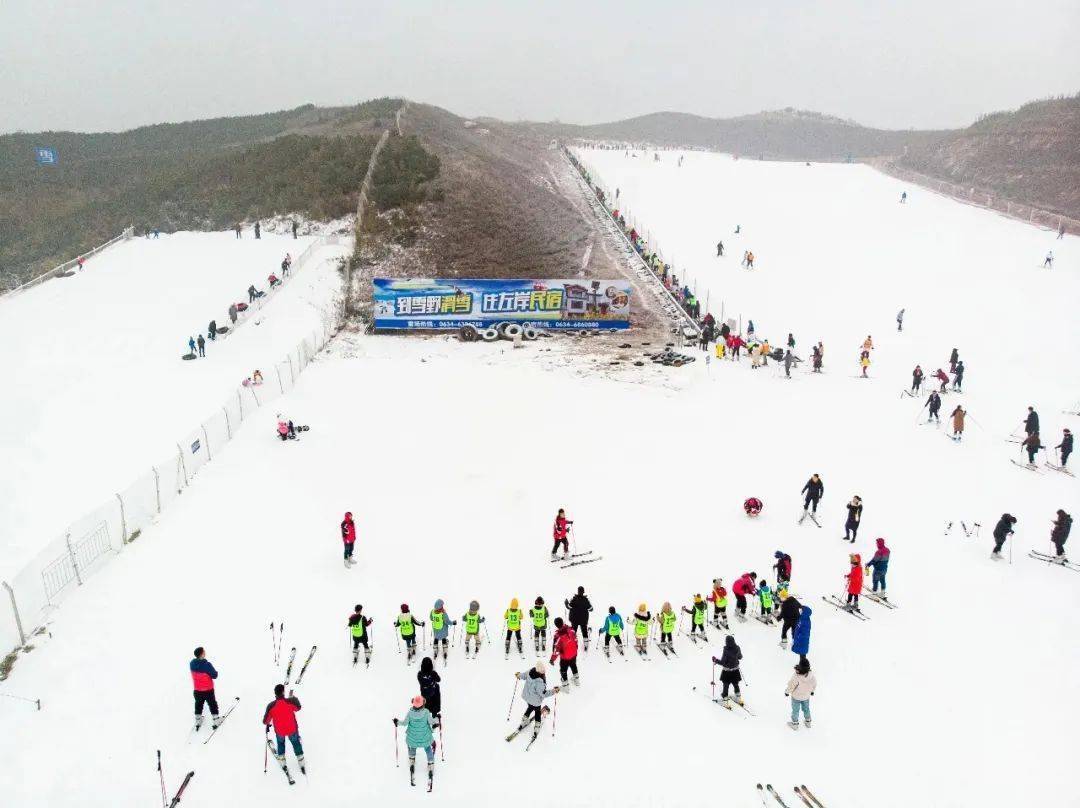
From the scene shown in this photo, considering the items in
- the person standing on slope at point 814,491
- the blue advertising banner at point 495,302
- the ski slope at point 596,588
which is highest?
the blue advertising banner at point 495,302

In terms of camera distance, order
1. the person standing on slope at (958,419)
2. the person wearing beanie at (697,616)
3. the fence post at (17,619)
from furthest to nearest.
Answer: the person standing on slope at (958,419)
the person wearing beanie at (697,616)
the fence post at (17,619)

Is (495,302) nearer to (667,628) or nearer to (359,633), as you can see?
(667,628)

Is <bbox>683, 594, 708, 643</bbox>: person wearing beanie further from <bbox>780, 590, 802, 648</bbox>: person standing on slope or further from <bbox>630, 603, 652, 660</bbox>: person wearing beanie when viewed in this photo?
<bbox>780, 590, 802, 648</bbox>: person standing on slope

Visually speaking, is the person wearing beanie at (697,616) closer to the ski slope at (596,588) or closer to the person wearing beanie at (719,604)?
the person wearing beanie at (719,604)

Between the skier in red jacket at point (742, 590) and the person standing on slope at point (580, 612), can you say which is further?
the skier in red jacket at point (742, 590)

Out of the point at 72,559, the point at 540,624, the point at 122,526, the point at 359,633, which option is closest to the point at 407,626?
the point at 359,633

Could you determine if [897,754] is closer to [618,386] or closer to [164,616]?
[164,616]

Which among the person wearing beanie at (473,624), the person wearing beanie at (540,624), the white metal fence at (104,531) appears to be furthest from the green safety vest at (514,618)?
the white metal fence at (104,531)

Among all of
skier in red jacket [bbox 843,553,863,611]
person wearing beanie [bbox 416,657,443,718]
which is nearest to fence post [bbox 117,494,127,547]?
person wearing beanie [bbox 416,657,443,718]
